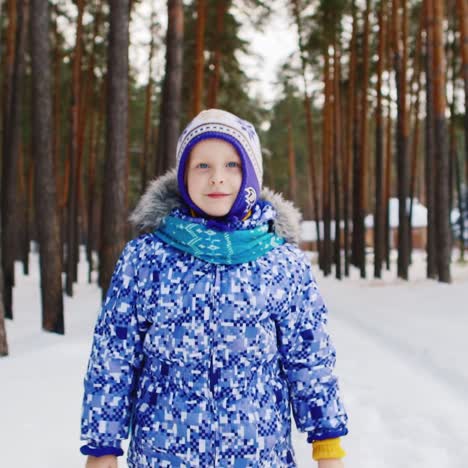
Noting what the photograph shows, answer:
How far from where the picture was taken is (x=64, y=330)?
839 centimetres

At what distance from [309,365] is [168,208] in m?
0.76

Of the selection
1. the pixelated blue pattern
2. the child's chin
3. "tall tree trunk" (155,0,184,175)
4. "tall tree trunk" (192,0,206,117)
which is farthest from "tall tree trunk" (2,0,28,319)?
the child's chin

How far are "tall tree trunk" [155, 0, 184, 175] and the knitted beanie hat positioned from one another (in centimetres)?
685

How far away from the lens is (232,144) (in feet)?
6.47

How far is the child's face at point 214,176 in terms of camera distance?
6.39 feet

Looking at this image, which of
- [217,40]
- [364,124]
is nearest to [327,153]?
[364,124]

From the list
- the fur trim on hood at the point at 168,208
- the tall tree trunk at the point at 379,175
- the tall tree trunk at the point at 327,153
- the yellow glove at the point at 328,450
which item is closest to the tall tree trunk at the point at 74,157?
the tall tree trunk at the point at 327,153

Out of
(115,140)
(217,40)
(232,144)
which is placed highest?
(217,40)

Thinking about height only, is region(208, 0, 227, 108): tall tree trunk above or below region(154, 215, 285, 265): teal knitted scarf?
above

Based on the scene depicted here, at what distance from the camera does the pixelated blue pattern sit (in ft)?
6.05

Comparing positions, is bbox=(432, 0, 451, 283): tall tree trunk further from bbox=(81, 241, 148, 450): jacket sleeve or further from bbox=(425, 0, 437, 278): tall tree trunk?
bbox=(81, 241, 148, 450): jacket sleeve

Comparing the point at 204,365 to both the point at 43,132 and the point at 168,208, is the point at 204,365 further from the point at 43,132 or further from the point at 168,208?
the point at 43,132

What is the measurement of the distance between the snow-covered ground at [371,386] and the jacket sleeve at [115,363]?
199cm

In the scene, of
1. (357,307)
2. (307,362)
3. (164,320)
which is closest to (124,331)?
(164,320)
